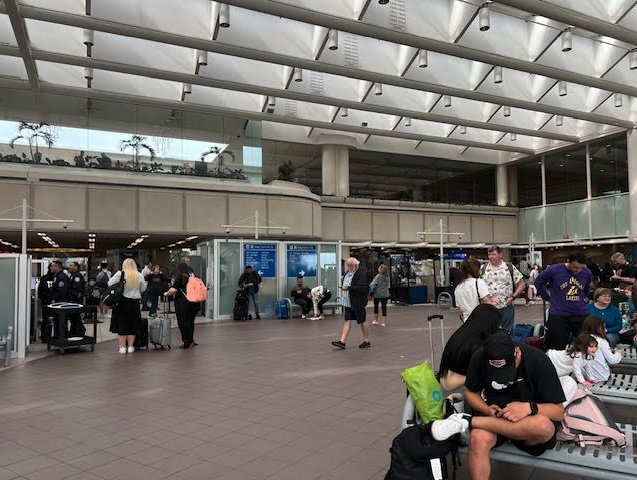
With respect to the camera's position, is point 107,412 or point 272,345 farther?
point 272,345

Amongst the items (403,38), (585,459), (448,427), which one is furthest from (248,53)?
(585,459)

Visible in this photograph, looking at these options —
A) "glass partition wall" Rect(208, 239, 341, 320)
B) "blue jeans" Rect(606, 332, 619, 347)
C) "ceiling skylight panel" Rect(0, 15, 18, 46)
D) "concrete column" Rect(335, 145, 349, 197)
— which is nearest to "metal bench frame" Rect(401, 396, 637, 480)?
"blue jeans" Rect(606, 332, 619, 347)

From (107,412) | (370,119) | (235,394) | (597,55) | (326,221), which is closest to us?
(107,412)

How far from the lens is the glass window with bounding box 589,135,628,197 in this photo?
2630cm

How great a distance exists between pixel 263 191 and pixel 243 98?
12.9 ft

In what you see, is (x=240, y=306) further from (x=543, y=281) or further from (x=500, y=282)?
(x=543, y=281)

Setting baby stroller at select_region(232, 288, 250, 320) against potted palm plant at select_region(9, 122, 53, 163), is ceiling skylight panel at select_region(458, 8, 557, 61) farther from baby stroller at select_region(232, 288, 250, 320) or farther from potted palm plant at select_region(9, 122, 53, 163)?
potted palm plant at select_region(9, 122, 53, 163)

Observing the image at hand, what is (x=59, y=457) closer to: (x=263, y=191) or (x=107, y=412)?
(x=107, y=412)

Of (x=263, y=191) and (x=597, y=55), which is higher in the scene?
(x=597, y=55)

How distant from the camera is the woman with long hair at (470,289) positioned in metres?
5.59

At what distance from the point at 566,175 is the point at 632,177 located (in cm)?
460

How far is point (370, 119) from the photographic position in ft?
79.6

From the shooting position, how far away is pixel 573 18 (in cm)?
1373

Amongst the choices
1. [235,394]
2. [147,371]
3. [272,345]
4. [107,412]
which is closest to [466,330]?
[235,394]
